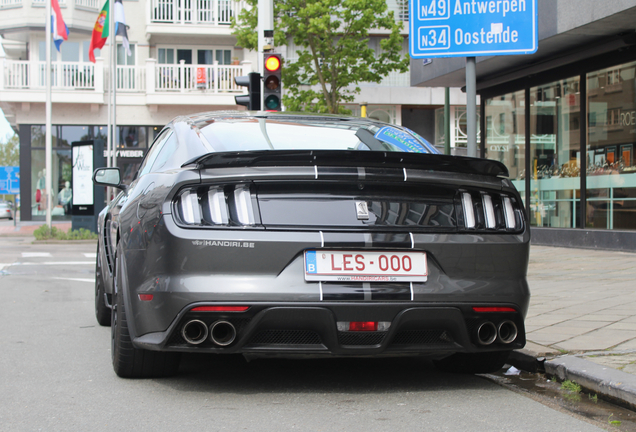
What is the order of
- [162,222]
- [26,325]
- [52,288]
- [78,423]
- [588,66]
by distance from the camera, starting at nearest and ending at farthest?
[78,423] < [162,222] < [26,325] < [52,288] < [588,66]

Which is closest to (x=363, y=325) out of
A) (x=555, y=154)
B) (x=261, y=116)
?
(x=261, y=116)

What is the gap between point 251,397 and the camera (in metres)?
3.97

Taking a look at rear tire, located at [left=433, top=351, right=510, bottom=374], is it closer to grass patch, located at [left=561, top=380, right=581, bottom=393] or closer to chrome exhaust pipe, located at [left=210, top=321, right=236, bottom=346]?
grass patch, located at [left=561, top=380, right=581, bottom=393]

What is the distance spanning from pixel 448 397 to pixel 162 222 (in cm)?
169

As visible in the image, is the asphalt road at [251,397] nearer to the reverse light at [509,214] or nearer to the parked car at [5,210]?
the reverse light at [509,214]

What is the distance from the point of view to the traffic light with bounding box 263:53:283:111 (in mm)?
12414

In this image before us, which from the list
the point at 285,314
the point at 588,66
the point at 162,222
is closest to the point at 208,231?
the point at 162,222

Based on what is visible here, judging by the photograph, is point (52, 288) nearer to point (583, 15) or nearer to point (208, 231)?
point (208, 231)

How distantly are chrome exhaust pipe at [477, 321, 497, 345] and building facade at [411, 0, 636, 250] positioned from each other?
8.68 meters

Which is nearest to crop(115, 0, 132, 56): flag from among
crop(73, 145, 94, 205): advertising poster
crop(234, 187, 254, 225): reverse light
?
crop(73, 145, 94, 205): advertising poster

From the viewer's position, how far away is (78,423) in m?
3.50

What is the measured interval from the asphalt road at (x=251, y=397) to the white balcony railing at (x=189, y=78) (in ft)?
90.7

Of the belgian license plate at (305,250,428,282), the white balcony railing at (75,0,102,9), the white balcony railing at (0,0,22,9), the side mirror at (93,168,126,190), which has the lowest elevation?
the belgian license plate at (305,250,428,282)

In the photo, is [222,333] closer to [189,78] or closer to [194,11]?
[189,78]
